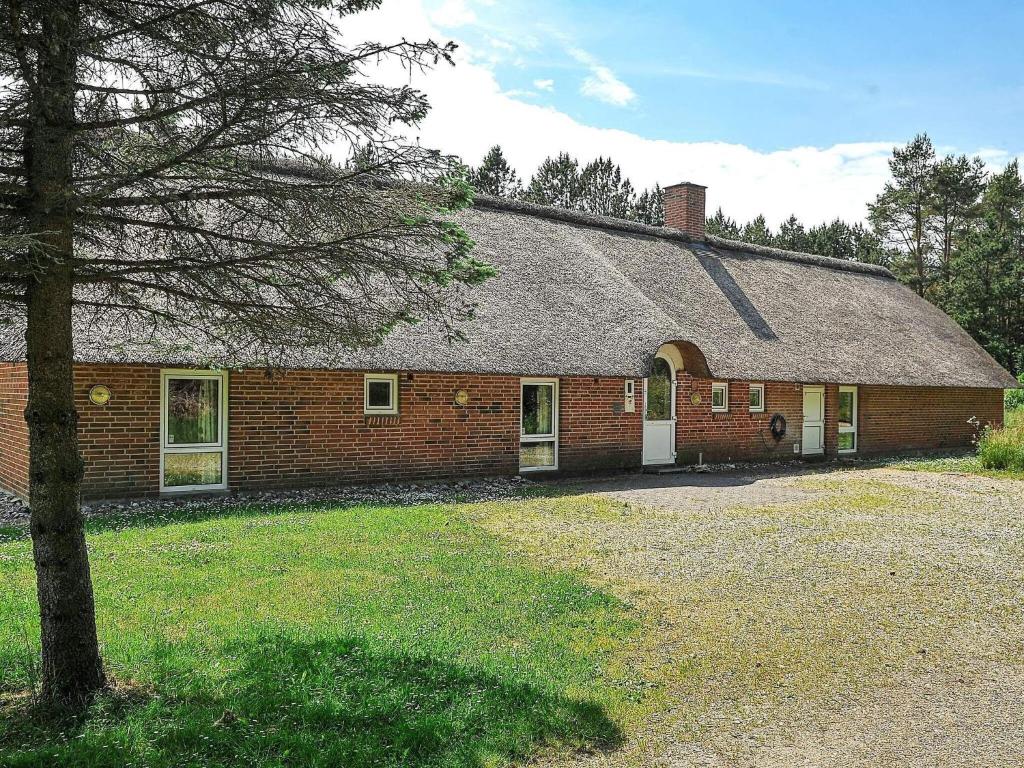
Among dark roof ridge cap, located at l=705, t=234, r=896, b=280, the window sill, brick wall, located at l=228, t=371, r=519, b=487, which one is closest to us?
brick wall, located at l=228, t=371, r=519, b=487

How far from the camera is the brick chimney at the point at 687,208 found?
22.2 meters

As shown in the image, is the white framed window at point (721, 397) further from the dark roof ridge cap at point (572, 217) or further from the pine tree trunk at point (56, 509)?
the pine tree trunk at point (56, 509)

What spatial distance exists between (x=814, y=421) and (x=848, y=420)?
1.31m

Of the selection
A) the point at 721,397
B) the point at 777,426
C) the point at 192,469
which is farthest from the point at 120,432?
the point at 777,426

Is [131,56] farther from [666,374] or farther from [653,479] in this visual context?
[666,374]

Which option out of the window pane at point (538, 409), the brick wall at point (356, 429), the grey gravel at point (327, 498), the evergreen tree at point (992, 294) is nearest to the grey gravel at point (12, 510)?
the grey gravel at point (327, 498)

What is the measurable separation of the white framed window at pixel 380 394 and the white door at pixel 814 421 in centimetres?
1107

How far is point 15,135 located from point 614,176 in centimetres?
5357

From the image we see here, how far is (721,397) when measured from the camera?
17.6m

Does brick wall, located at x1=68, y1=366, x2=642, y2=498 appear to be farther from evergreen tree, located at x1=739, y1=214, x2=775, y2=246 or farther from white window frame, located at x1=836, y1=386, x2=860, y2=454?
evergreen tree, located at x1=739, y1=214, x2=775, y2=246

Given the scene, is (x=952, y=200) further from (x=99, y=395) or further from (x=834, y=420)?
(x=99, y=395)

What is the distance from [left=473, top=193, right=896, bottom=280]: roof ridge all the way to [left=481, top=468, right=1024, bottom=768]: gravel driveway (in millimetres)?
8601

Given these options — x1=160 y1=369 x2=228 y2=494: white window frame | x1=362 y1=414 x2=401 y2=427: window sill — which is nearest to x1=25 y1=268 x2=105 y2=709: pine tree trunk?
x1=160 y1=369 x2=228 y2=494: white window frame

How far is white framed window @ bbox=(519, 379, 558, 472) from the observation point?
14.5 metres
